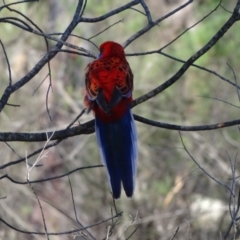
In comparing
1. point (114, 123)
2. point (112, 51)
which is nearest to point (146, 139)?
point (112, 51)

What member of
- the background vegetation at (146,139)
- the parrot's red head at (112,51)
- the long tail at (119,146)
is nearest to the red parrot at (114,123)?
the long tail at (119,146)

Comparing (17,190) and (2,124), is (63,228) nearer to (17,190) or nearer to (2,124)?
(17,190)

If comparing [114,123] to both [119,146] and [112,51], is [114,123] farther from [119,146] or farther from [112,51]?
[112,51]

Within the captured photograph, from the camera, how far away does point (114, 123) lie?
4086 mm

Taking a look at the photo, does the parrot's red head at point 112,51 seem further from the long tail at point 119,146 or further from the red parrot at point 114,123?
the long tail at point 119,146

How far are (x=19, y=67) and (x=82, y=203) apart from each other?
9.89 ft

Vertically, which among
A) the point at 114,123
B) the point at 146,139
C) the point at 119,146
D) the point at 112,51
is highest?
the point at 146,139

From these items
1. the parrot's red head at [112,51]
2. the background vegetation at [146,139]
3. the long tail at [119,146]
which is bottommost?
the long tail at [119,146]

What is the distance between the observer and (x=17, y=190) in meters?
9.12

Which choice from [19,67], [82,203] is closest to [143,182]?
[82,203]

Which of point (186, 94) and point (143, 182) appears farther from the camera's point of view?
point (186, 94)

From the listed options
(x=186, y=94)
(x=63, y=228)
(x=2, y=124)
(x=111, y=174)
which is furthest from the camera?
(x=63, y=228)

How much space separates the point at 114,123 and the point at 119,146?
0.15 m

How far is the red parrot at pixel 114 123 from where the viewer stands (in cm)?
396
